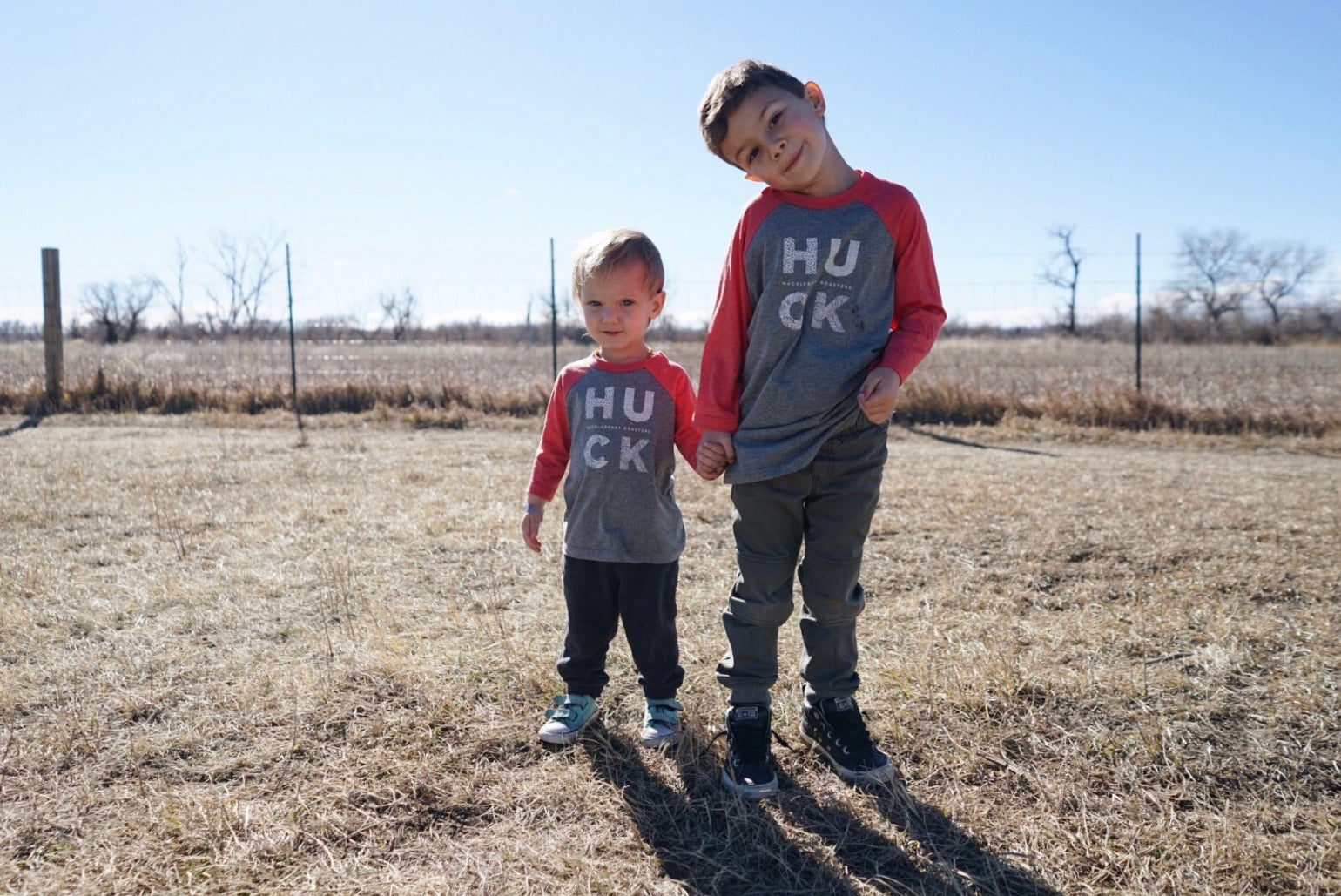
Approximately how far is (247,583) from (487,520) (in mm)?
1190

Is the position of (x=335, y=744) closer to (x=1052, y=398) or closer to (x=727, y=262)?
(x=727, y=262)

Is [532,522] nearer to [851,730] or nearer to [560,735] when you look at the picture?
[560,735]

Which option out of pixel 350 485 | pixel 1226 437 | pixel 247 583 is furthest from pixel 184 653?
pixel 1226 437

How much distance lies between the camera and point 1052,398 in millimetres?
8930

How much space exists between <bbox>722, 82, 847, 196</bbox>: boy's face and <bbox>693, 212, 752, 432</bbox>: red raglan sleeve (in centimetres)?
13

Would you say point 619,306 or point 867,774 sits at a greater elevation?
point 619,306

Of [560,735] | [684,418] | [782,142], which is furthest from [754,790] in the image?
[782,142]

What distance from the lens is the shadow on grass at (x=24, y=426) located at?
7922 millimetres

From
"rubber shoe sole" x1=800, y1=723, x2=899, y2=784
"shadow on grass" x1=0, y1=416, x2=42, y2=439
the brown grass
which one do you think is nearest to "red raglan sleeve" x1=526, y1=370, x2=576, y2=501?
"rubber shoe sole" x1=800, y1=723, x2=899, y2=784

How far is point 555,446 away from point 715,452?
45 cm

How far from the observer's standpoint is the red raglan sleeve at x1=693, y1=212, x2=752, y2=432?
1941 mm

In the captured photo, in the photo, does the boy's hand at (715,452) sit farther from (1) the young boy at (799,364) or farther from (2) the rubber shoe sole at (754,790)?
(2) the rubber shoe sole at (754,790)

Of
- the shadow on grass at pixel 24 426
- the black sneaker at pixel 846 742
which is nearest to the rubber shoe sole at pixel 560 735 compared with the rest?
the black sneaker at pixel 846 742

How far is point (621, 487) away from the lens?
2.07 metres
